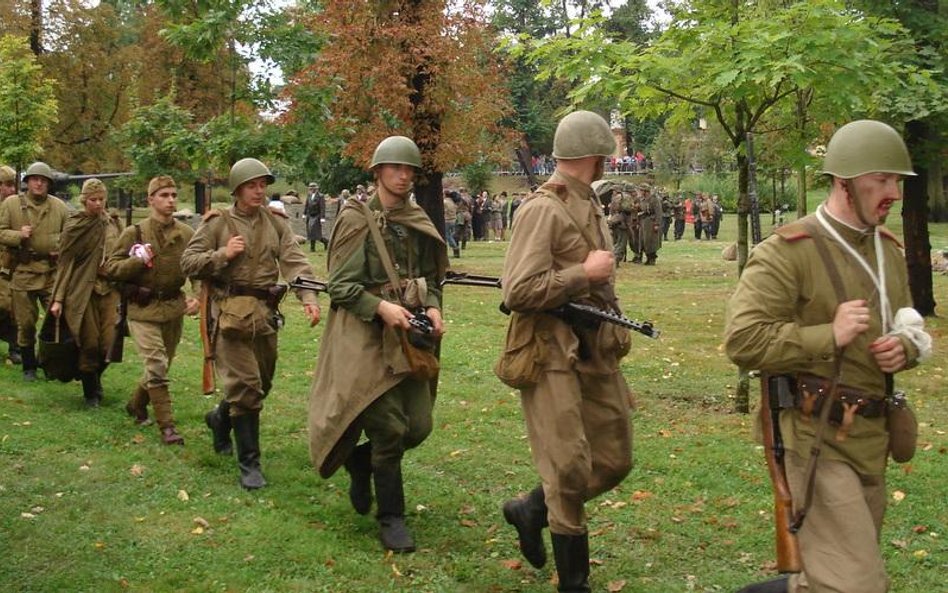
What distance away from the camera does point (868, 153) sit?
15.0 ft

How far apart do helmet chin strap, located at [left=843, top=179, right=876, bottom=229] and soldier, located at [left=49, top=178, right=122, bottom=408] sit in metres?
7.62

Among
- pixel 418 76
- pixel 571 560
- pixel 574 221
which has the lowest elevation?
pixel 571 560

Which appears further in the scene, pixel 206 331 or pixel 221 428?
pixel 221 428

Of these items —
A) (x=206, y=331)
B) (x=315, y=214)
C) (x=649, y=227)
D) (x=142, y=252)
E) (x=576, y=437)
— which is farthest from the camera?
(x=315, y=214)

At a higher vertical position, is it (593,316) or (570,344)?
(593,316)

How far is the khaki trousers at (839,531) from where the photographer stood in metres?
4.36

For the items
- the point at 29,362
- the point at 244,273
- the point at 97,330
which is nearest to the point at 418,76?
the point at 29,362

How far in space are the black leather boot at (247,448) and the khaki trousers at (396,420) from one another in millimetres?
1504

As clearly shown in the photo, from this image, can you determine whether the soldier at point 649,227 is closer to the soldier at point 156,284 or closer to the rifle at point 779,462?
the soldier at point 156,284

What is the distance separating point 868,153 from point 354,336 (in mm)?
3307

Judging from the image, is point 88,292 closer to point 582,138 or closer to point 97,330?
point 97,330

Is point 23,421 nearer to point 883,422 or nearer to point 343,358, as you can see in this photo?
point 343,358

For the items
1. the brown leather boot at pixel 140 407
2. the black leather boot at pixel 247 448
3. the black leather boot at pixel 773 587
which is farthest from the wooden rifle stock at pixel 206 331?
the black leather boot at pixel 773 587

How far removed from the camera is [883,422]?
464 cm
